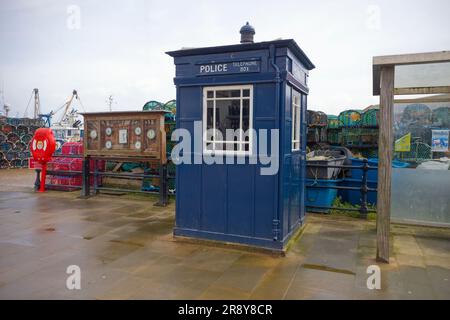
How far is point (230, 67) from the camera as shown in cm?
523

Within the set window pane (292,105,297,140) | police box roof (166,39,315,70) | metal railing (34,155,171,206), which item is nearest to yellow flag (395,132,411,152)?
window pane (292,105,297,140)

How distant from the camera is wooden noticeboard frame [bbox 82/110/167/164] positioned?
28.0 ft

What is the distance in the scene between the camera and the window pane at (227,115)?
17.5 ft

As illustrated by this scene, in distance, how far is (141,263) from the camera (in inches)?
188

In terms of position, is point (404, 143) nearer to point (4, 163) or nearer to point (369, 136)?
point (369, 136)

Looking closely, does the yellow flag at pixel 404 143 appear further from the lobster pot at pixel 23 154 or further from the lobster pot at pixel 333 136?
the lobster pot at pixel 23 154

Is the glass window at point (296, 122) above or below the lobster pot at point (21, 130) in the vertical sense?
below

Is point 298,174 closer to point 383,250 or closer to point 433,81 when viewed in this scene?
point 383,250

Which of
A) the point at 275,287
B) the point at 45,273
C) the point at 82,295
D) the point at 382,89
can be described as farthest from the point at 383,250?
the point at 45,273

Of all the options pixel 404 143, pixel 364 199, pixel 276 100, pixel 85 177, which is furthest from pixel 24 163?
pixel 404 143

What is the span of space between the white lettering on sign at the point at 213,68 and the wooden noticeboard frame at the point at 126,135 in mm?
3315

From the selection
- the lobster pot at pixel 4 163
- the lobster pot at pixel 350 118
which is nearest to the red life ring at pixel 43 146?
the lobster pot at pixel 4 163

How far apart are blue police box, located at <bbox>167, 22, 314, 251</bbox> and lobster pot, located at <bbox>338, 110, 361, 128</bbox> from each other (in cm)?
896

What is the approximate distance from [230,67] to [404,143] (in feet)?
12.3
